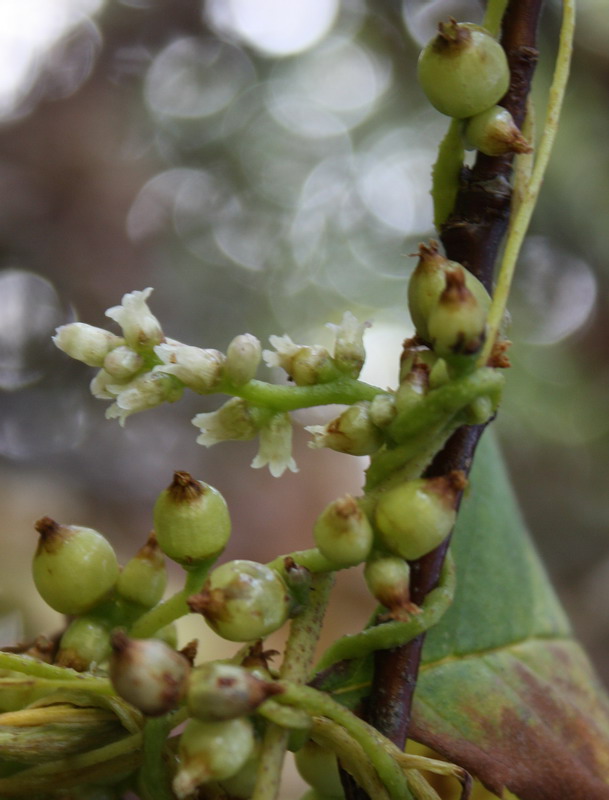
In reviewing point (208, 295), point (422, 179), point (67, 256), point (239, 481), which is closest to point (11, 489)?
point (239, 481)

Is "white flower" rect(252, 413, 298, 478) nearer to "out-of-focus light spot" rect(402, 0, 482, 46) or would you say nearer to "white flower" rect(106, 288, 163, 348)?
"white flower" rect(106, 288, 163, 348)

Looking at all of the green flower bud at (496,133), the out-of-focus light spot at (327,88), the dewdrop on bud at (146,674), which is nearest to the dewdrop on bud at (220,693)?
the dewdrop on bud at (146,674)

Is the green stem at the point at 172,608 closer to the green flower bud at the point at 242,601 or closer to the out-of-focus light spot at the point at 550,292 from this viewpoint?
the green flower bud at the point at 242,601

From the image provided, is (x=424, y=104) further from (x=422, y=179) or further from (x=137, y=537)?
(x=137, y=537)

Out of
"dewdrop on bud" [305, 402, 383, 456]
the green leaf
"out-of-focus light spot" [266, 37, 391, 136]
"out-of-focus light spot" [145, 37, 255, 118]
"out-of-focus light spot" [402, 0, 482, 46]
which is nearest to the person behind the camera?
"dewdrop on bud" [305, 402, 383, 456]

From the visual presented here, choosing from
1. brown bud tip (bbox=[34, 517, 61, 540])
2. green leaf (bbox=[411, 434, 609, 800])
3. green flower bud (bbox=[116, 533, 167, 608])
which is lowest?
green leaf (bbox=[411, 434, 609, 800])

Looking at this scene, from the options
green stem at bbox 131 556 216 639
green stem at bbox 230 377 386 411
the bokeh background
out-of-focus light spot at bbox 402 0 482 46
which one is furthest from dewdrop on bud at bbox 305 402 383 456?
out-of-focus light spot at bbox 402 0 482 46
